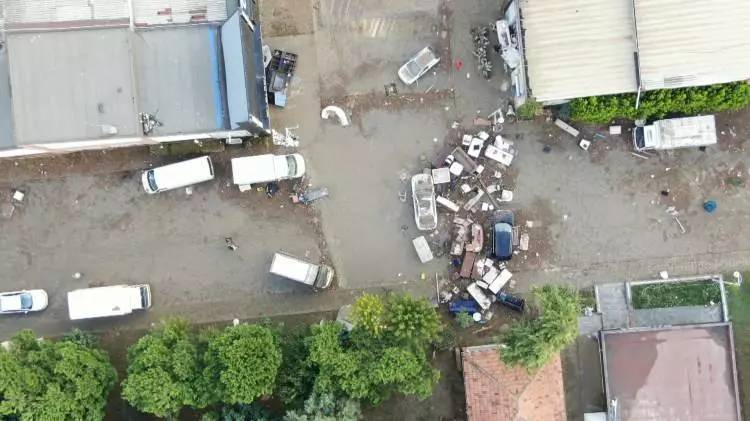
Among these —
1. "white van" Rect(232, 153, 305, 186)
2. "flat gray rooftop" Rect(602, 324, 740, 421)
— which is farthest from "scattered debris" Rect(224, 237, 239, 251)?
"flat gray rooftop" Rect(602, 324, 740, 421)

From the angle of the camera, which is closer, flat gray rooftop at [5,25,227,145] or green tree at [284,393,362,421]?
green tree at [284,393,362,421]

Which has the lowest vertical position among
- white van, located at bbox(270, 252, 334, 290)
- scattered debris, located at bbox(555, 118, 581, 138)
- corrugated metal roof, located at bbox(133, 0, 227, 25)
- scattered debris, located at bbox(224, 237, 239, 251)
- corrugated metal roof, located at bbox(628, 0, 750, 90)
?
white van, located at bbox(270, 252, 334, 290)

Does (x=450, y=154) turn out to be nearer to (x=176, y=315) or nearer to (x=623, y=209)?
(x=623, y=209)

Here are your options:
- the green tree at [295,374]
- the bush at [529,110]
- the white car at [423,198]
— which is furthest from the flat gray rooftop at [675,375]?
the green tree at [295,374]

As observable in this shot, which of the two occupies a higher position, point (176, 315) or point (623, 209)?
point (623, 209)

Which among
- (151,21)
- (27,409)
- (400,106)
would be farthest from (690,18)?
(27,409)

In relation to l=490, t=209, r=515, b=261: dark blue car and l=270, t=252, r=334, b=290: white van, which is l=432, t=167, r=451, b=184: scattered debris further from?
l=270, t=252, r=334, b=290: white van

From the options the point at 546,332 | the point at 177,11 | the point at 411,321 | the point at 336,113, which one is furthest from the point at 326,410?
the point at 177,11
